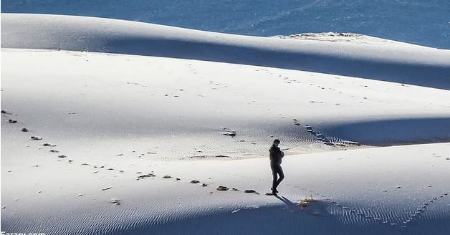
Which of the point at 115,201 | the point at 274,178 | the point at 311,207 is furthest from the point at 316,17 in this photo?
the point at 115,201

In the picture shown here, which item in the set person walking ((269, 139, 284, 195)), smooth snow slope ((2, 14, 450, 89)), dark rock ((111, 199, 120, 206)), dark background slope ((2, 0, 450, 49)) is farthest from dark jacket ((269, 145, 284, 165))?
dark background slope ((2, 0, 450, 49))

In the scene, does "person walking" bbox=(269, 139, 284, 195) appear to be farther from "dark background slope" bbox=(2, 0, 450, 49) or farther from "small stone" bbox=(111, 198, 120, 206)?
"dark background slope" bbox=(2, 0, 450, 49)

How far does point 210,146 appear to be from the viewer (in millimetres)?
18766

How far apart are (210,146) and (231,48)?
2003cm

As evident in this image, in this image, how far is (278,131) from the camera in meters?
20.4

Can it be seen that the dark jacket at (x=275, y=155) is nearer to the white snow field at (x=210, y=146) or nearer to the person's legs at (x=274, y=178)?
the person's legs at (x=274, y=178)

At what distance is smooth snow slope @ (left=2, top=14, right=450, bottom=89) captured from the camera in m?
36.4

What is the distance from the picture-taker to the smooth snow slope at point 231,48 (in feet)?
120

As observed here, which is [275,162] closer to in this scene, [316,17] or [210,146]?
[210,146]

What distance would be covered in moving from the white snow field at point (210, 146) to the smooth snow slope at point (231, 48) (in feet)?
1.16

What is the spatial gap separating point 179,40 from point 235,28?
248ft

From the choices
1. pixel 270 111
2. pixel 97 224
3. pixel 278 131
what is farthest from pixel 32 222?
pixel 270 111

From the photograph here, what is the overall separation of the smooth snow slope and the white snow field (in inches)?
13.9

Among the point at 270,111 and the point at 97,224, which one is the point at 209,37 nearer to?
the point at 270,111
